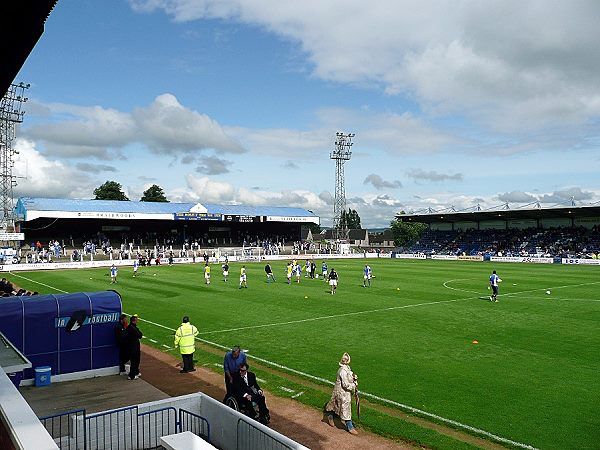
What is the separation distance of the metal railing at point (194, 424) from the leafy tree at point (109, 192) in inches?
4736

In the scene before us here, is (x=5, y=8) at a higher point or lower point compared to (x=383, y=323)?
higher

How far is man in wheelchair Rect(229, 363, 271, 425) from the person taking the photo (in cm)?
1069

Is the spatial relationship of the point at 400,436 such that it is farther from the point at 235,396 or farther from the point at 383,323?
the point at 383,323

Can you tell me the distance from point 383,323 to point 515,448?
1238 centimetres

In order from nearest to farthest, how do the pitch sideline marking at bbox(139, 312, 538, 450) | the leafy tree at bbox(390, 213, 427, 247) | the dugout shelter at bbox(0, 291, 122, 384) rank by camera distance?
1. the pitch sideline marking at bbox(139, 312, 538, 450)
2. the dugout shelter at bbox(0, 291, 122, 384)
3. the leafy tree at bbox(390, 213, 427, 247)

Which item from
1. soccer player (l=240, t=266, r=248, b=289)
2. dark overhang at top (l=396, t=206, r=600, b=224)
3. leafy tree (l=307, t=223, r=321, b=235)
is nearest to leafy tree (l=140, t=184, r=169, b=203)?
leafy tree (l=307, t=223, r=321, b=235)

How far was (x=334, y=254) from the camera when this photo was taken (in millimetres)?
81125

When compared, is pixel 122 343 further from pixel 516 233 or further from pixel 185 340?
pixel 516 233

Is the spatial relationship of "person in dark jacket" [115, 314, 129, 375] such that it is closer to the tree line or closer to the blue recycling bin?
the blue recycling bin

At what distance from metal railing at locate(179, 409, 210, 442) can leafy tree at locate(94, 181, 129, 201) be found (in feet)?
395

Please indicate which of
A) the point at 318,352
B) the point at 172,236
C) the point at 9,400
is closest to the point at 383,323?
the point at 318,352

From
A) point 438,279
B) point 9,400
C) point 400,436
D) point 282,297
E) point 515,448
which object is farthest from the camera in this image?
point 438,279

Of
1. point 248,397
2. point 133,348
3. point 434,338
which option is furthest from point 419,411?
point 434,338

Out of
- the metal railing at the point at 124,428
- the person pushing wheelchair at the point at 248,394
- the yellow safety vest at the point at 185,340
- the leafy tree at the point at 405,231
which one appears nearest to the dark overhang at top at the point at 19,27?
the metal railing at the point at 124,428
